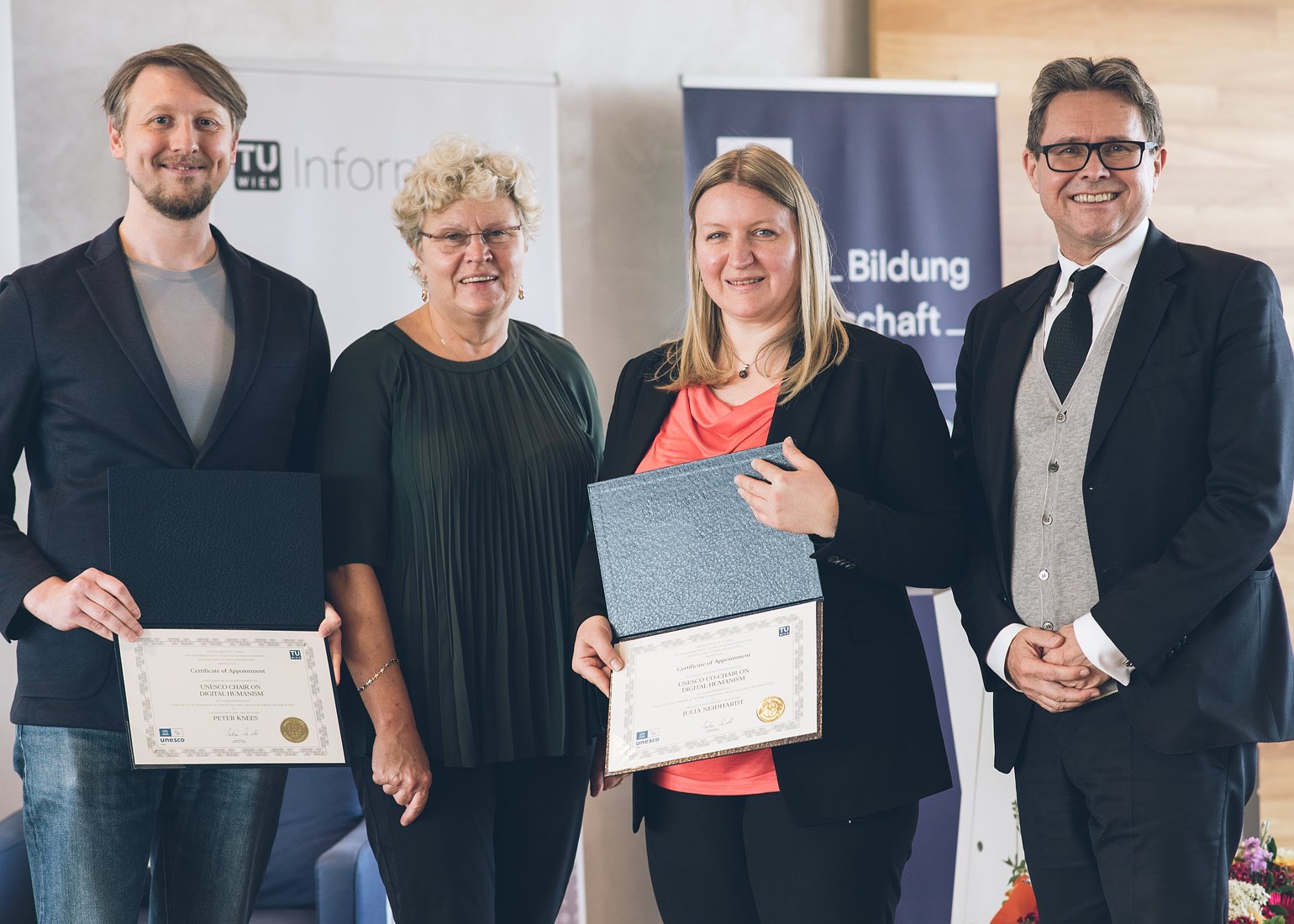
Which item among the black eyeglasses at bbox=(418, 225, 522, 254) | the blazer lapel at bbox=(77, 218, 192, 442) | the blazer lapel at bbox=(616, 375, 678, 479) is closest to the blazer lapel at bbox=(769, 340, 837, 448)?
the blazer lapel at bbox=(616, 375, 678, 479)

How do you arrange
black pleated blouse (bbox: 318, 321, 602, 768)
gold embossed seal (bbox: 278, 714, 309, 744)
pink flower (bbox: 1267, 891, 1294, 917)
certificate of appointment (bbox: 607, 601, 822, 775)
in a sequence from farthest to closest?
1. pink flower (bbox: 1267, 891, 1294, 917)
2. black pleated blouse (bbox: 318, 321, 602, 768)
3. gold embossed seal (bbox: 278, 714, 309, 744)
4. certificate of appointment (bbox: 607, 601, 822, 775)

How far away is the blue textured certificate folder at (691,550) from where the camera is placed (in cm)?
189

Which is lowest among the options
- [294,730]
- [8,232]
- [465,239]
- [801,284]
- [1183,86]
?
[294,730]

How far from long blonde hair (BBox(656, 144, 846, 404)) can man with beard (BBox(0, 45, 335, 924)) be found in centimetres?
79

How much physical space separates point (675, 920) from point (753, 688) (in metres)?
0.46

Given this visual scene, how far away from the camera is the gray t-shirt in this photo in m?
2.19

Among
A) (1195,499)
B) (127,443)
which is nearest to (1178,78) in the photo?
(1195,499)

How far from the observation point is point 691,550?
1.94 m

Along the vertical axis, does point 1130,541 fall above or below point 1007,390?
below

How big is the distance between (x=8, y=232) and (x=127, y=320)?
6.26 feet

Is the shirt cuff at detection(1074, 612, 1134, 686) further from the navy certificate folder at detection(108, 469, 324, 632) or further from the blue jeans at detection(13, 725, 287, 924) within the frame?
the blue jeans at detection(13, 725, 287, 924)

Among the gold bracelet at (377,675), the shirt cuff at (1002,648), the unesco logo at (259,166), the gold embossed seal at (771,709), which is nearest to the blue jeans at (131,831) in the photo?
the gold bracelet at (377,675)

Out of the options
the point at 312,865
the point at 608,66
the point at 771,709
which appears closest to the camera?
the point at 771,709

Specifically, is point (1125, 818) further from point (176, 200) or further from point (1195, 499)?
point (176, 200)
